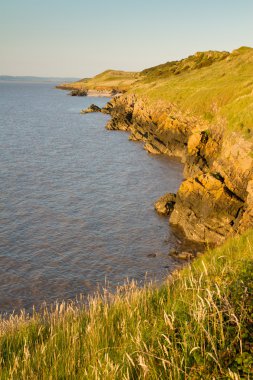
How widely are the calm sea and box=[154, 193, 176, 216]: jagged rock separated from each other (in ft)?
2.02

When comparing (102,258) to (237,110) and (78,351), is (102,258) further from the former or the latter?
(237,110)

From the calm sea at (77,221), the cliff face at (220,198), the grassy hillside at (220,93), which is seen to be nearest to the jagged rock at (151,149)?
the calm sea at (77,221)

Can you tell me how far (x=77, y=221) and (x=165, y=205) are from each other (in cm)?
721

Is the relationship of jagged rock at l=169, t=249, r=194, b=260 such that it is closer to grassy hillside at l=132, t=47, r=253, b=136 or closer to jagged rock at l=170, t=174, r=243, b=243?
jagged rock at l=170, t=174, r=243, b=243

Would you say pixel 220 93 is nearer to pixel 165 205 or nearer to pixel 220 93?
pixel 220 93

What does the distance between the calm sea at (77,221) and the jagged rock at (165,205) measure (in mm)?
615

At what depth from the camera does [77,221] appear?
1208 inches

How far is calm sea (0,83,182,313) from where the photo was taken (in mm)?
22406

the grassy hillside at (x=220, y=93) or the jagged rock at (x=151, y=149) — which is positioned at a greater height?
the grassy hillside at (x=220, y=93)

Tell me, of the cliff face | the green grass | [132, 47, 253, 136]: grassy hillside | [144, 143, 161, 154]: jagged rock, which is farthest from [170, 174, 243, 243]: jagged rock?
[144, 143, 161, 154]: jagged rock

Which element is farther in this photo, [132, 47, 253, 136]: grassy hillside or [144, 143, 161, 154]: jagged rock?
[144, 143, 161, 154]: jagged rock

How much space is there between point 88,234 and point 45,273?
5918 mm

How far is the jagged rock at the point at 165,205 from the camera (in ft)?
105

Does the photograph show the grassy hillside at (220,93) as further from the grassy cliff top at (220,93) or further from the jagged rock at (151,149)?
the jagged rock at (151,149)
